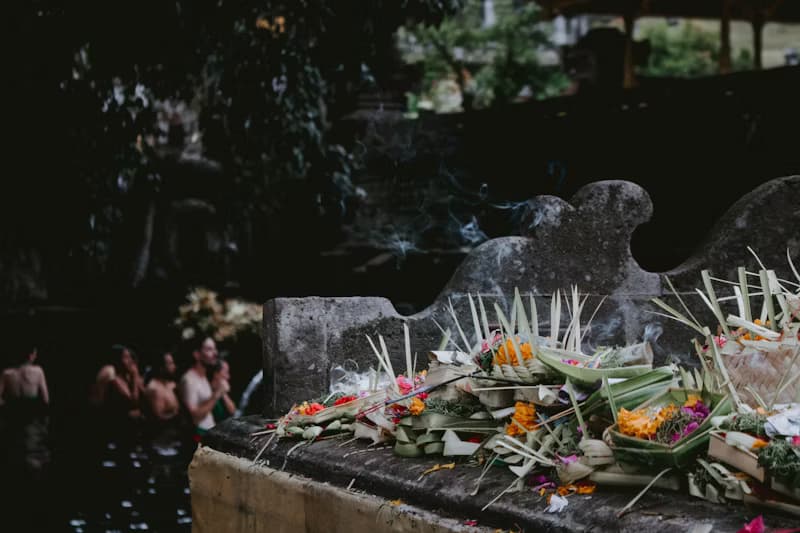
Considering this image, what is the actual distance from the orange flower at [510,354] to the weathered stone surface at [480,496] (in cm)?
42

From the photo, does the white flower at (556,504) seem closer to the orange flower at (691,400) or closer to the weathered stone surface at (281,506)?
the weathered stone surface at (281,506)

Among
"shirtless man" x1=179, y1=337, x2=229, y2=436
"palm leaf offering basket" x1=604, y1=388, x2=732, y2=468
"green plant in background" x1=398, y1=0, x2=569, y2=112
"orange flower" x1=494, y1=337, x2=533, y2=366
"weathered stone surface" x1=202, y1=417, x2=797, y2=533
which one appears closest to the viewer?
"weathered stone surface" x1=202, y1=417, x2=797, y2=533

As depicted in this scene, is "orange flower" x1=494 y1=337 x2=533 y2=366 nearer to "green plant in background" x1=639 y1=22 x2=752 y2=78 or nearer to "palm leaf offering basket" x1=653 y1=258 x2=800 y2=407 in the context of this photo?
"palm leaf offering basket" x1=653 y1=258 x2=800 y2=407

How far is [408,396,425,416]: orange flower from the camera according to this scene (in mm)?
3953

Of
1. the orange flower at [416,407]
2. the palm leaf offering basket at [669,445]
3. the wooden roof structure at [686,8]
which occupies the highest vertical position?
the wooden roof structure at [686,8]

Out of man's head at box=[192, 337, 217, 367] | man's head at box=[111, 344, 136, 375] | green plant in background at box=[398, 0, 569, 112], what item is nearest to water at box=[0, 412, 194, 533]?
man's head at box=[111, 344, 136, 375]

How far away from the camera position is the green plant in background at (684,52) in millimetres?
24594

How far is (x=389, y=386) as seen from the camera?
4.50 metres

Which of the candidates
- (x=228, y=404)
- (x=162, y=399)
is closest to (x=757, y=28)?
(x=228, y=404)

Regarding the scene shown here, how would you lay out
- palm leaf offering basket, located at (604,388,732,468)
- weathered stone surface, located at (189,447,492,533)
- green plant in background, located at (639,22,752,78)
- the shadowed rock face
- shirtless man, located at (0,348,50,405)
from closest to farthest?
palm leaf offering basket, located at (604,388,732,468)
weathered stone surface, located at (189,447,492,533)
the shadowed rock face
shirtless man, located at (0,348,50,405)
green plant in background, located at (639,22,752,78)

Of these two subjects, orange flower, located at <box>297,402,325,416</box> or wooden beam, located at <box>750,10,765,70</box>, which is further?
wooden beam, located at <box>750,10,765,70</box>

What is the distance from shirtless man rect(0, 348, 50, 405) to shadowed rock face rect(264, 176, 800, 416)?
7.85 meters

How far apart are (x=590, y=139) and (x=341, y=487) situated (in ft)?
22.5


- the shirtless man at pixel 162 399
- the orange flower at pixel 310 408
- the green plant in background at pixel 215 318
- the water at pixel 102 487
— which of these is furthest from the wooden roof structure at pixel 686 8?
the orange flower at pixel 310 408
